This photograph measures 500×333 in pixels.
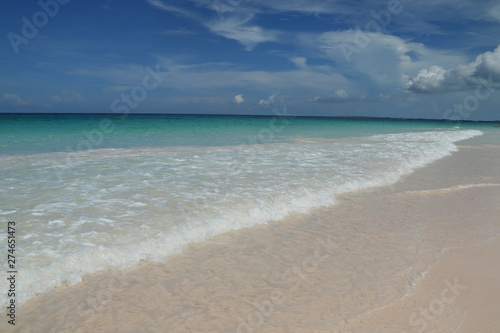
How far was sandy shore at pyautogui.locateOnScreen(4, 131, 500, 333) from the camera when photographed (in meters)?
3.22

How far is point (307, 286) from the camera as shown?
3.85 m

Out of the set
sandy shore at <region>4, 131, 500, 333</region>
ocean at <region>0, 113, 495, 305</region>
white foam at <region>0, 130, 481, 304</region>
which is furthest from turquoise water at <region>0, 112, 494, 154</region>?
sandy shore at <region>4, 131, 500, 333</region>

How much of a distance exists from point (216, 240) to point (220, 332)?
2.16 m

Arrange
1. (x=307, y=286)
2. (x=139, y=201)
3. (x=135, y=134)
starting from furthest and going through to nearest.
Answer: (x=135, y=134) < (x=139, y=201) < (x=307, y=286)

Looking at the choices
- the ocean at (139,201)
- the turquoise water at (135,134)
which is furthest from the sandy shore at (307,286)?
the turquoise water at (135,134)

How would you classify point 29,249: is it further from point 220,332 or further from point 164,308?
point 220,332

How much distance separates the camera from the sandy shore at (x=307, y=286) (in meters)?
3.22

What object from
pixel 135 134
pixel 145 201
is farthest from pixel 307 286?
pixel 135 134

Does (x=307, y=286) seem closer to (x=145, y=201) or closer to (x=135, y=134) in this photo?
(x=145, y=201)

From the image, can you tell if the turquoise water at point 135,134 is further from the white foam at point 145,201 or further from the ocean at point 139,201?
the white foam at point 145,201

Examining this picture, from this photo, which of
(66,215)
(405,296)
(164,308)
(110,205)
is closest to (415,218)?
(405,296)

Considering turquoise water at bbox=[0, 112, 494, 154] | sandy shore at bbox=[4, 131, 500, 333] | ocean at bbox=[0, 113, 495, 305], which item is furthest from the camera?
turquoise water at bbox=[0, 112, 494, 154]

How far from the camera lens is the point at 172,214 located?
19.4 feet

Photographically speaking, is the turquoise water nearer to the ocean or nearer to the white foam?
the ocean
